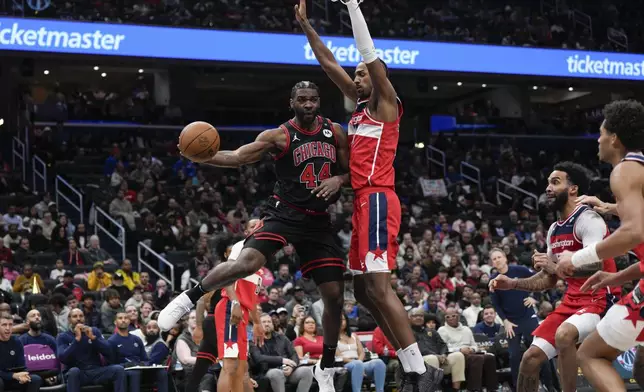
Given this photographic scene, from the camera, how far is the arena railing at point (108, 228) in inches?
741

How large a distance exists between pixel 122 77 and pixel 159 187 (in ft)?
36.8

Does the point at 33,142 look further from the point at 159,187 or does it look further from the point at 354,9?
the point at 354,9

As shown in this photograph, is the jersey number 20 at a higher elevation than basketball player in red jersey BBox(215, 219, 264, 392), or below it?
higher

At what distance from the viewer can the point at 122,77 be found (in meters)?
30.8

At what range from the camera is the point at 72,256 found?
55.9 ft

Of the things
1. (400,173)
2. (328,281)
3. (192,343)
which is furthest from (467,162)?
(328,281)

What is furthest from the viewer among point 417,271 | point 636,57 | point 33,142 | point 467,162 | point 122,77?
point 122,77

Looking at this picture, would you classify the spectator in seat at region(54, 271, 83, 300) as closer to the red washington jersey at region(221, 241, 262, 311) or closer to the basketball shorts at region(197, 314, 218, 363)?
the basketball shorts at region(197, 314, 218, 363)

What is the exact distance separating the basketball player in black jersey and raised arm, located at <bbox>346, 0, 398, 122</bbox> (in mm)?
506

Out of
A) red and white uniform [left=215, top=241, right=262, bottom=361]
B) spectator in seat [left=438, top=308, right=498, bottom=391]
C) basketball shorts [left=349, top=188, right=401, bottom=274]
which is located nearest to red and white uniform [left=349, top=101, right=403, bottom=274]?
basketball shorts [left=349, top=188, right=401, bottom=274]

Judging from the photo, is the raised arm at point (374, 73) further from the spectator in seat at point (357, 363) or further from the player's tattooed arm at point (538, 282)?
the spectator in seat at point (357, 363)

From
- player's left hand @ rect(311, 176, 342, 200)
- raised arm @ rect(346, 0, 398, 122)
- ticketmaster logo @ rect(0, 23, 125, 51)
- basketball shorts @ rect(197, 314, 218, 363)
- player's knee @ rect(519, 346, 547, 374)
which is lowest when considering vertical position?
player's knee @ rect(519, 346, 547, 374)

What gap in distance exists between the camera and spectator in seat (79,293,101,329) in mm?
13680

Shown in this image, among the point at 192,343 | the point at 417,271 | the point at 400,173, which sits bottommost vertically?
the point at 192,343
